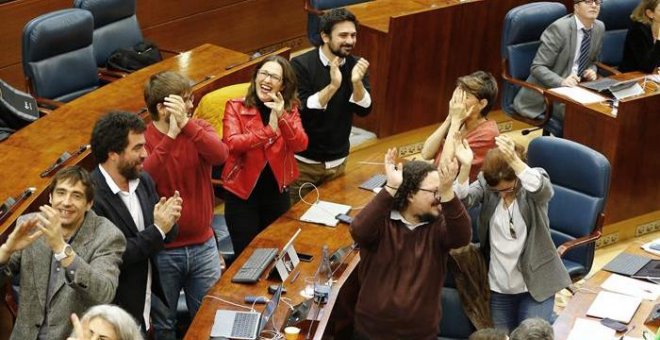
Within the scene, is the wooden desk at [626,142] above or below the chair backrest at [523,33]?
below

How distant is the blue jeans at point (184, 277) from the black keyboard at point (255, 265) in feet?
0.44

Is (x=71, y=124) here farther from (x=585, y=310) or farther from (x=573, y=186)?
(x=585, y=310)

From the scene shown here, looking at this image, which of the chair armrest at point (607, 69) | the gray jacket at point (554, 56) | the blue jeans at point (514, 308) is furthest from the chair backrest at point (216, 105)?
the chair armrest at point (607, 69)

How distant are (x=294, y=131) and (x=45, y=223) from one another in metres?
1.54

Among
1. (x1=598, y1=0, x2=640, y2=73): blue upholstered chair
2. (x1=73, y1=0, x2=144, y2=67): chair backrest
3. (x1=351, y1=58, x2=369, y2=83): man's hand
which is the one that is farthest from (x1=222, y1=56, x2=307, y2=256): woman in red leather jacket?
(x1=598, y1=0, x2=640, y2=73): blue upholstered chair

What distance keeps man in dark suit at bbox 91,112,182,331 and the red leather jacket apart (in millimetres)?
774

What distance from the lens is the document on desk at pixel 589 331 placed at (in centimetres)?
455

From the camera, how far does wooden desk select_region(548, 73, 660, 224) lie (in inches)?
248

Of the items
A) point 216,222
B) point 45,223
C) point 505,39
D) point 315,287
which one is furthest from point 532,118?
point 45,223

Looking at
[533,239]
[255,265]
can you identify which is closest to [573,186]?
[533,239]

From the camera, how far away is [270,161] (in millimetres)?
5207

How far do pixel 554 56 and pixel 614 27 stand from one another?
0.93 meters

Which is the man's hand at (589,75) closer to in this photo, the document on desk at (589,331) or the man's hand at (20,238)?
the document on desk at (589,331)

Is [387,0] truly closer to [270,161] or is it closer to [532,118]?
[532,118]
